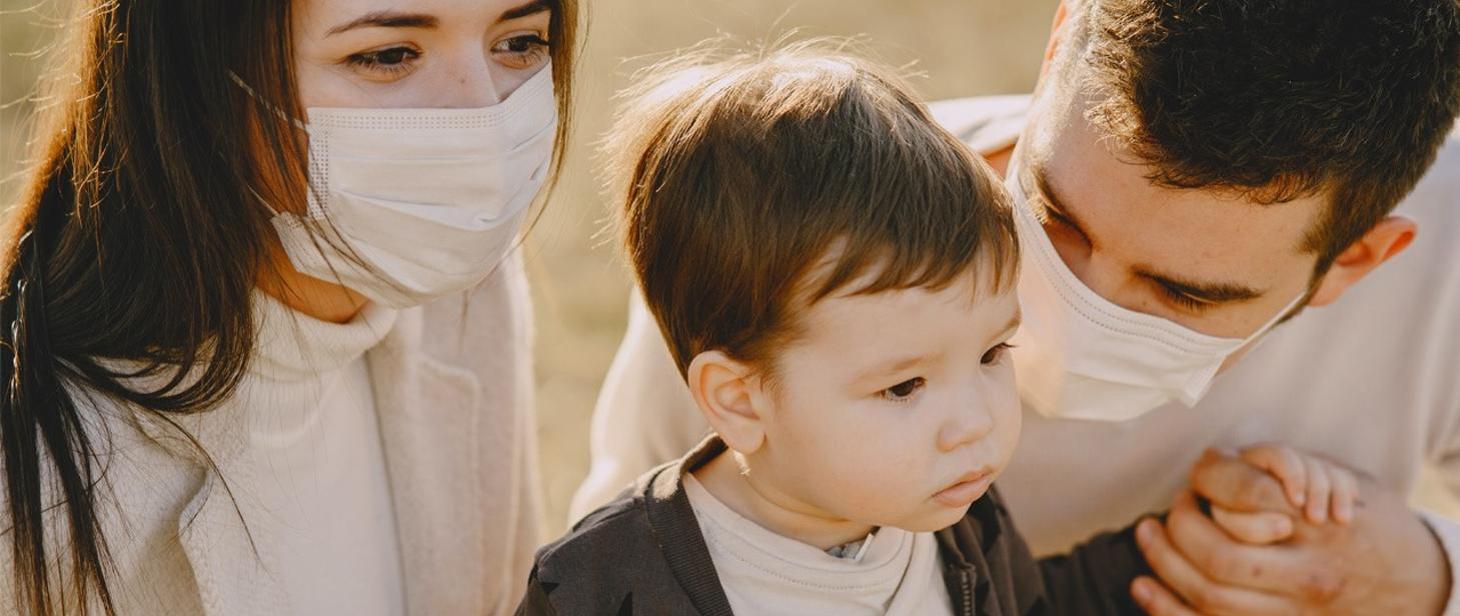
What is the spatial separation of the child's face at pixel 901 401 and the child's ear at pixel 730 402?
0.09 ft

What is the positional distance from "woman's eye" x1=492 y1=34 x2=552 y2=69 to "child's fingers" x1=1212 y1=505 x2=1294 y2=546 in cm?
136

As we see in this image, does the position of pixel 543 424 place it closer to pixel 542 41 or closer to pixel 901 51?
pixel 542 41

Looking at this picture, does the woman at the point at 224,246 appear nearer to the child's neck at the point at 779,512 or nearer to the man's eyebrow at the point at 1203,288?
the child's neck at the point at 779,512

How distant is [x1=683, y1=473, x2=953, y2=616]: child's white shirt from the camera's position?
6.67ft

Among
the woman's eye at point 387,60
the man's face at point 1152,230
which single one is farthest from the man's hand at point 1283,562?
the woman's eye at point 387,60

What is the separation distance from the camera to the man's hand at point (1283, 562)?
8.30 ft

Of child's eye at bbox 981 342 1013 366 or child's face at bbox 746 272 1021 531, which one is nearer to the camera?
child's face at bbox 746 272 1021 531

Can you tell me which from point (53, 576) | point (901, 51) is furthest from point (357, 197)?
point (901, 51)

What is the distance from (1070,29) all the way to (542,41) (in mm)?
820

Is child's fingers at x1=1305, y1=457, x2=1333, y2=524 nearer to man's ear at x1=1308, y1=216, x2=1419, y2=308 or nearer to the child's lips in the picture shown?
man's ear at x1=1308, y1=216, x2=1419, y2=308

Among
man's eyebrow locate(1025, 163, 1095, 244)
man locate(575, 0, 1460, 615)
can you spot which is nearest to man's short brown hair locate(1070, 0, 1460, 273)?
man locate(575, 0, 1460, 615)

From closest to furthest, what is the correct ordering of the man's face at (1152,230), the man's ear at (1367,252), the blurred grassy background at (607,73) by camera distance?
the man's face at (1152,230)
the man's ear at (1367,252)
the blurred grassy background at (607,73)

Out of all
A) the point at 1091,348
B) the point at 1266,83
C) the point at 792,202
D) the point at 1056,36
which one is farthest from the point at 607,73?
the point at 792,202

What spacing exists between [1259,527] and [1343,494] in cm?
18
